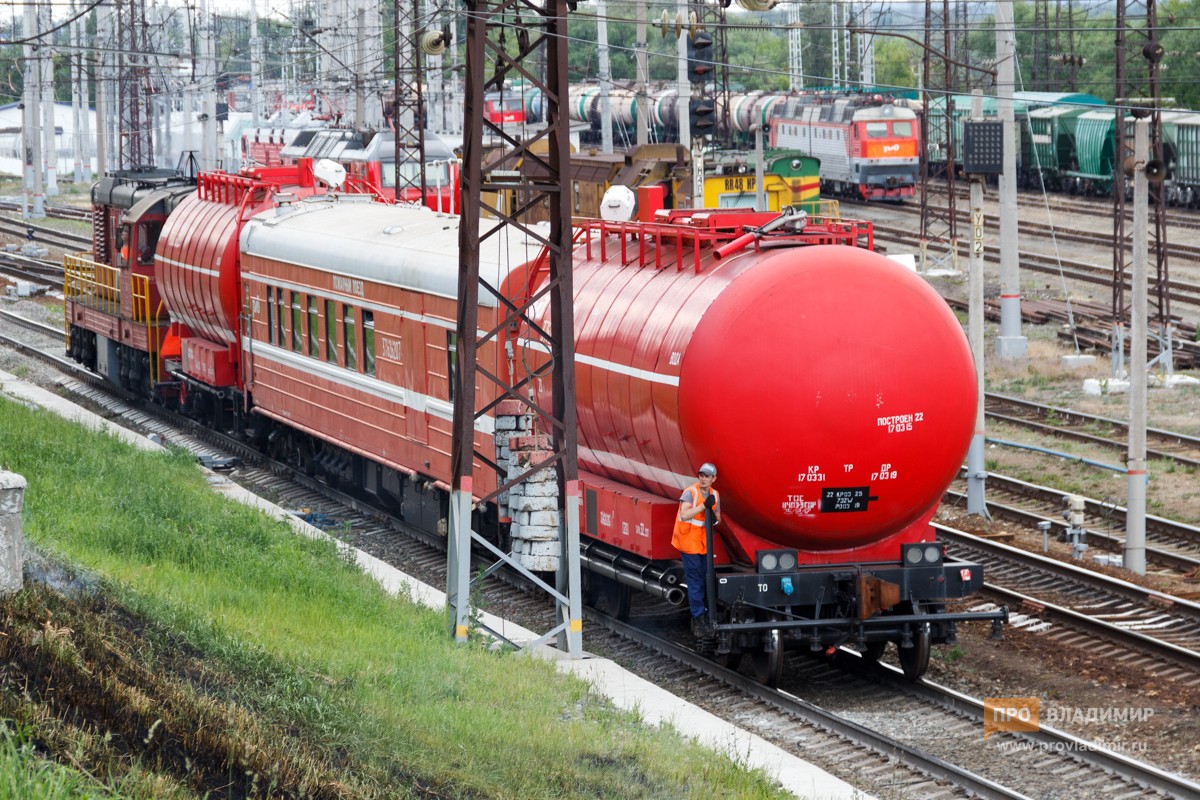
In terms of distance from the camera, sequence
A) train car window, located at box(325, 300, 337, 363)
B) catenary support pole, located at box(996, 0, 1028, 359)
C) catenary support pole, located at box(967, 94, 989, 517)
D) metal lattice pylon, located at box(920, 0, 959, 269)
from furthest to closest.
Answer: metal lattice pylon, located at box(920, 0, 959, 269)
catenary support pole, located at box(996, 0, 1028, 359)
train car window, located at box(325, 300, 337, 363)
catenary support pole, located at box(967, 94, 989, 517)

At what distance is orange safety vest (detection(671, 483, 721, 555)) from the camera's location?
12.5 meters

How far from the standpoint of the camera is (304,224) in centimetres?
2206

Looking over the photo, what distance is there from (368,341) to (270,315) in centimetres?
389

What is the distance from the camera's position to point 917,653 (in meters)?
13.0

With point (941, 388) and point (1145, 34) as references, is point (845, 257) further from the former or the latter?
point (1145, 34)

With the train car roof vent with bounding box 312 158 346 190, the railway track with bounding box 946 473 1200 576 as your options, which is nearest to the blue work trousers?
the railway track with bounding box 946 473 1200 576

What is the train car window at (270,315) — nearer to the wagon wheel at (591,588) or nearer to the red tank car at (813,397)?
the wagon wheel at (591,588)

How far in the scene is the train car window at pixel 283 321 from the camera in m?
22.1

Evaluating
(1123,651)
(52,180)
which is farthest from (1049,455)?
(52,180)

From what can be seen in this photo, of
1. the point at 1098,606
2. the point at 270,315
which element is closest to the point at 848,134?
the point at 270,315

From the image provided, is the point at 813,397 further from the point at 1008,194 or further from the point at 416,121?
the point at 416,121

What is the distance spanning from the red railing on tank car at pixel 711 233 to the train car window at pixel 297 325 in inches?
298

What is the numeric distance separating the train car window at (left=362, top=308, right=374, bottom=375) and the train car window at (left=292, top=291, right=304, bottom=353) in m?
2.23

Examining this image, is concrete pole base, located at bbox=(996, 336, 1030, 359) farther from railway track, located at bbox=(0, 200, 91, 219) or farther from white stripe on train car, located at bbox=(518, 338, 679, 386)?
railway track, located at bbox=(0, 200, 91, 219)
